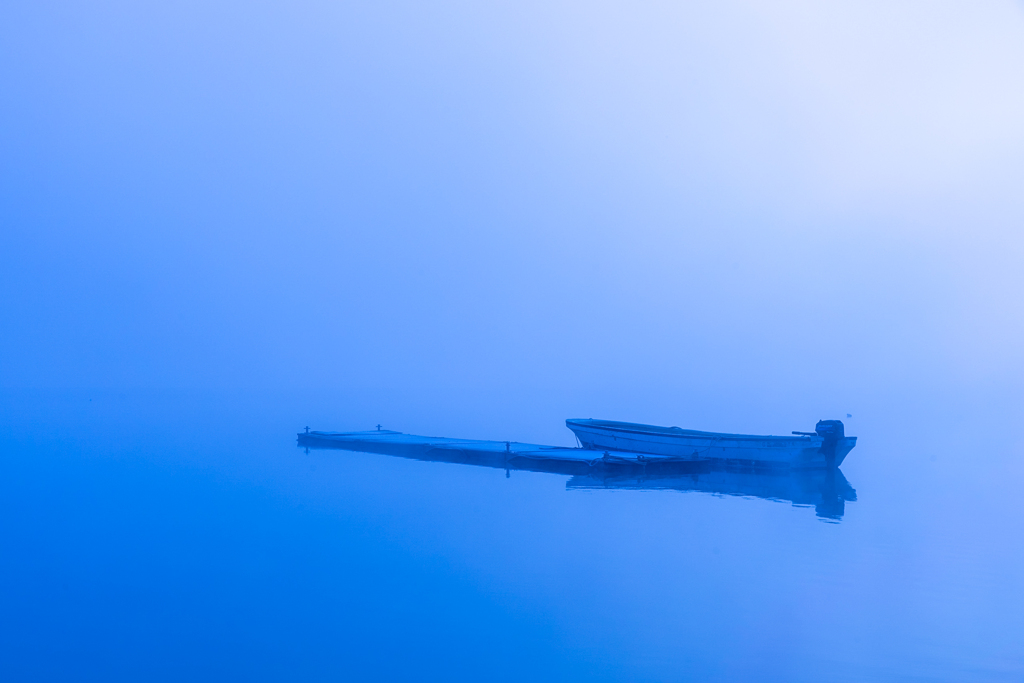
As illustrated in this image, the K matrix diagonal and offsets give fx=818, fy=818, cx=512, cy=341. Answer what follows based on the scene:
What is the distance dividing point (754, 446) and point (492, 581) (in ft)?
57.5

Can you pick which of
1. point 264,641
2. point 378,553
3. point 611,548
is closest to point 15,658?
point 264,641

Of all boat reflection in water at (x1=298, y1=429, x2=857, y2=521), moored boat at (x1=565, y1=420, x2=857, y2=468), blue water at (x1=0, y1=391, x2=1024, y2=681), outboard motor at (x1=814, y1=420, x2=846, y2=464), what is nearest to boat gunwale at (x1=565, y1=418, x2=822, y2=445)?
moored boat at (x1=565, y1=420, x2=857, y2=468)

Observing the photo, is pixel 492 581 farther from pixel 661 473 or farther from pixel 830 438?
pixel 830 438

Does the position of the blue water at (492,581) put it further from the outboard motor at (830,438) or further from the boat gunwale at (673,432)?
the boat gunwale at (673,432)

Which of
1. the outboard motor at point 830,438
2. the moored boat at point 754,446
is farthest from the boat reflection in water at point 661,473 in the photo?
the outboard motor at point 830,438

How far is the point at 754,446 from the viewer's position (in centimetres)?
2994

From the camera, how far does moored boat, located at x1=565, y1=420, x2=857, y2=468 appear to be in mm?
29750

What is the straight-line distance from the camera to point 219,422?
213 feet

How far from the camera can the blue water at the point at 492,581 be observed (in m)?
10.9

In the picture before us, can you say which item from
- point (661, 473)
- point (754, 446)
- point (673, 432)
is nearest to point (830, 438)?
point (754, 446)

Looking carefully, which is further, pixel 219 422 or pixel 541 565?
pixel 219 422

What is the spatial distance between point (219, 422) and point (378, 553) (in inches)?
2049

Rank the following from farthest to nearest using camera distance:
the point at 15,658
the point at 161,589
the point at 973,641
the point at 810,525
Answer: the point at 810,525, the point at 161,589, the point at 973,641, the point at 15,658

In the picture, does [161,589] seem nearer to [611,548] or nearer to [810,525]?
[611,548]
